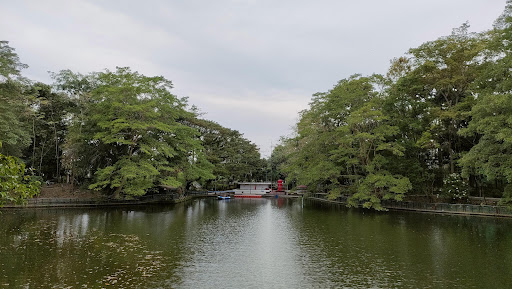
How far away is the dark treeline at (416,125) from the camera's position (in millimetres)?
27219

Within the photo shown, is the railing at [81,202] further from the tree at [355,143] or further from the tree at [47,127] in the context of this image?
the tree at [355,143]

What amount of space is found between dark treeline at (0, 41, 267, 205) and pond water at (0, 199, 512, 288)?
7.75 metres

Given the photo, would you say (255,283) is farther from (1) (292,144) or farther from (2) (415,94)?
(1) (292,144)

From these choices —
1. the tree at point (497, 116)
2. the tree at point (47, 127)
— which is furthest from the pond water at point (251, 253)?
the tree at point (47, 127)

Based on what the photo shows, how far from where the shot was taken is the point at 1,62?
1014 inches

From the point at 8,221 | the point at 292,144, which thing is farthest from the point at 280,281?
the point at 292,144

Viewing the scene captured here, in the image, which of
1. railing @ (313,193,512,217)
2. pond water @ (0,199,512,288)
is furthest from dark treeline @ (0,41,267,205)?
railing @ (313,193,512,217)

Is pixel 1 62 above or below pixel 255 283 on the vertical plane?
above

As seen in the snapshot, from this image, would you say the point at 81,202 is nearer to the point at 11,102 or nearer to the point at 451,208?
the point at 11,102

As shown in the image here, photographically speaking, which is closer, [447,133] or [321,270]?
[321,270]

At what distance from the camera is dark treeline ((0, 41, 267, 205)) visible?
93.5 ft

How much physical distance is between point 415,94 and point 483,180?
394 inches

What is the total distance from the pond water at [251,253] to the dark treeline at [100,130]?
775cm

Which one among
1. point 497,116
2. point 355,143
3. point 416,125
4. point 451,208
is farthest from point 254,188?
point 497,116
